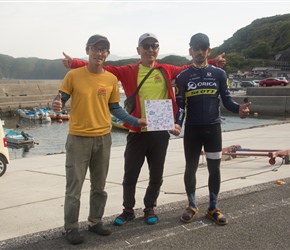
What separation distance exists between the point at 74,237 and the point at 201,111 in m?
1.95

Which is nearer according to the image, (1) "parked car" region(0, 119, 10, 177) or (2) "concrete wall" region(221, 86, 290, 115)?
(1) "parked car" region(0, 119, 10, 177)

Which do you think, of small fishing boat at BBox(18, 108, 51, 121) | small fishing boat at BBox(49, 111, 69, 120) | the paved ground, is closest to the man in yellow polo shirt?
the paved ground

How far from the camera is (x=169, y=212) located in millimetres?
4887

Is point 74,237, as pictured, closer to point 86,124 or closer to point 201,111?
point 86,124

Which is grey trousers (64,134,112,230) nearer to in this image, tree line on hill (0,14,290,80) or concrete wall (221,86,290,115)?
concrete wall (221,86,290,115)

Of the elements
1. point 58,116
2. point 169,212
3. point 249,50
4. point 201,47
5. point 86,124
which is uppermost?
point 249,50

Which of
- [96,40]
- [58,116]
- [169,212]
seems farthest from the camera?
[58,116]

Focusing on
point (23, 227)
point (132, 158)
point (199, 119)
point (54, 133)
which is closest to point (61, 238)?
point (23, 227)

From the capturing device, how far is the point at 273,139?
12648 millimetres

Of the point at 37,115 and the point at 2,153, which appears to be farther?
the point at 37,115

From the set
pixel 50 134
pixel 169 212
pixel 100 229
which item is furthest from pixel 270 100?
pixel 100 229

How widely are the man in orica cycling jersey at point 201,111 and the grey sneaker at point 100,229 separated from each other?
901 mm

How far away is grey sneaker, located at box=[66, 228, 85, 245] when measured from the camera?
388cm

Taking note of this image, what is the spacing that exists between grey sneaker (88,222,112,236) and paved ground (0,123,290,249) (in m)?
0.05
